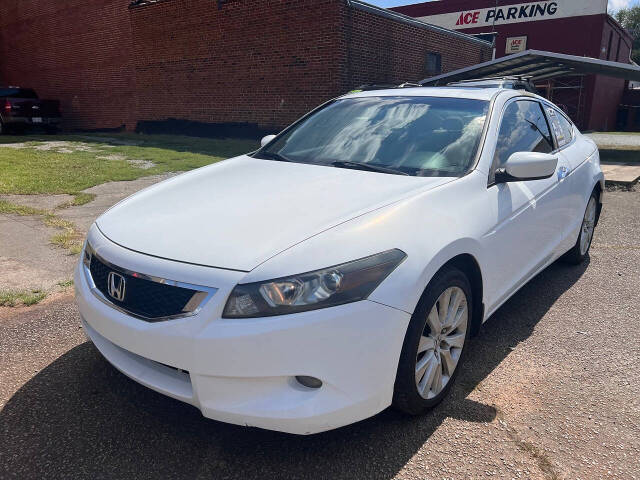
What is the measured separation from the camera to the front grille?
2.06 metres

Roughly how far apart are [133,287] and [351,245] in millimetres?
959

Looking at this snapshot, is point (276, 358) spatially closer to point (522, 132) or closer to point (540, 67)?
point (522, 132)

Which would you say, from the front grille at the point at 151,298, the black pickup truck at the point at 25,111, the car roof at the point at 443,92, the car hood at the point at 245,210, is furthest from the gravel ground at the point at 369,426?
the black pickup truck at the point at 25,111

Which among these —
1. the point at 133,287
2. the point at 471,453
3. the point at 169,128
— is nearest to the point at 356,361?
the point at 471,453

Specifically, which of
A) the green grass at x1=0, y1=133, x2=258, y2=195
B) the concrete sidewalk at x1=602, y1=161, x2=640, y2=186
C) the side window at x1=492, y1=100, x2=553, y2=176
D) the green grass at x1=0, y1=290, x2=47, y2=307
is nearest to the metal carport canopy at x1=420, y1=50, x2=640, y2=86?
the concrete sidewalk at x1=602, y1=161, x2=640, y2=186

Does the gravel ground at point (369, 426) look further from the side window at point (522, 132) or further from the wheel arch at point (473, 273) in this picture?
the side window at point (522, 132)

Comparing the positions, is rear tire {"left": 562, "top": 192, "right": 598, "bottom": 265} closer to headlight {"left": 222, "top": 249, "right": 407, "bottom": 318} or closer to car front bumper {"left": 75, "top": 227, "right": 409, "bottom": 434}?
car front bumper {"left": 75, "top": 227, "right": 409, "bottom": 434}

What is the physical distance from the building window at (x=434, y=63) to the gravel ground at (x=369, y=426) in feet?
48.3

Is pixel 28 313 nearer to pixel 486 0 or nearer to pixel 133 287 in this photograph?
pixel 133 287

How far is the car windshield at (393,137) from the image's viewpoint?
10.0 feet

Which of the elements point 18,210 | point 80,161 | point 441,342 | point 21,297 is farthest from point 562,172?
point 80,161

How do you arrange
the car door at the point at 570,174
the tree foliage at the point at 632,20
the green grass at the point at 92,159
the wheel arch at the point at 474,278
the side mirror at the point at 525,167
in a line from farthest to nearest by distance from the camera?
the tree foliage at the point at 632,20 → the green grass at the point at 92,159 → the car door at the point at 570,174 → the side mirror at the point at 525,167 → the wheel arch at the point at 474,278

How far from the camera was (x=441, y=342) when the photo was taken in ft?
8.35

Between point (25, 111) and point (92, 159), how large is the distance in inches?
287
